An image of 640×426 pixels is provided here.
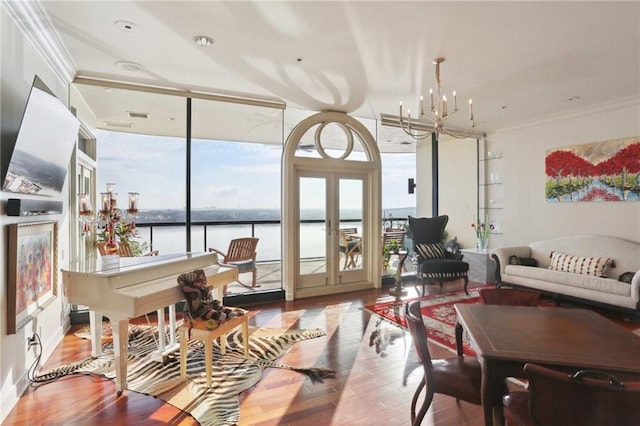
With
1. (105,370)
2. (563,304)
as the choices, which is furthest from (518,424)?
(563,304)

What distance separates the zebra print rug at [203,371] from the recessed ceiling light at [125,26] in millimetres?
2831

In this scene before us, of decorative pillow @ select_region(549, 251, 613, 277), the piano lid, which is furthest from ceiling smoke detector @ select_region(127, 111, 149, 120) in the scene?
decorative pillow @ select_region(549, 251, 613, 277)

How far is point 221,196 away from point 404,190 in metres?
3.33

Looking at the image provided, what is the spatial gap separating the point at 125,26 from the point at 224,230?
351cm

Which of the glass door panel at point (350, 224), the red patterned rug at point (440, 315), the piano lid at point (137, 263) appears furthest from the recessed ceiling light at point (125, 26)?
the red patterned rug at point (440, 315)

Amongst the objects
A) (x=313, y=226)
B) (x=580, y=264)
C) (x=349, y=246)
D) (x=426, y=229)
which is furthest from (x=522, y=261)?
(x=313, y=226)

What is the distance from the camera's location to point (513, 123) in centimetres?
604

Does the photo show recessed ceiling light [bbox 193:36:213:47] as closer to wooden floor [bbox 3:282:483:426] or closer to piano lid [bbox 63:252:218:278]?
piano lid [bbox 63:252:218:278]

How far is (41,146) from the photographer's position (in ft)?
8.68

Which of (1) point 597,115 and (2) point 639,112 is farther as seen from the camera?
(1) point 597,115

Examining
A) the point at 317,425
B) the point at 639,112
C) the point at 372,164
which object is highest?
the point at 639,112

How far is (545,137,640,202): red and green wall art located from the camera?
187 inches

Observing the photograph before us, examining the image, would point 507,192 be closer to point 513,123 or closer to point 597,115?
point 513,123

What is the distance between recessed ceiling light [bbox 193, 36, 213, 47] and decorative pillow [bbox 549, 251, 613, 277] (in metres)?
5.31
